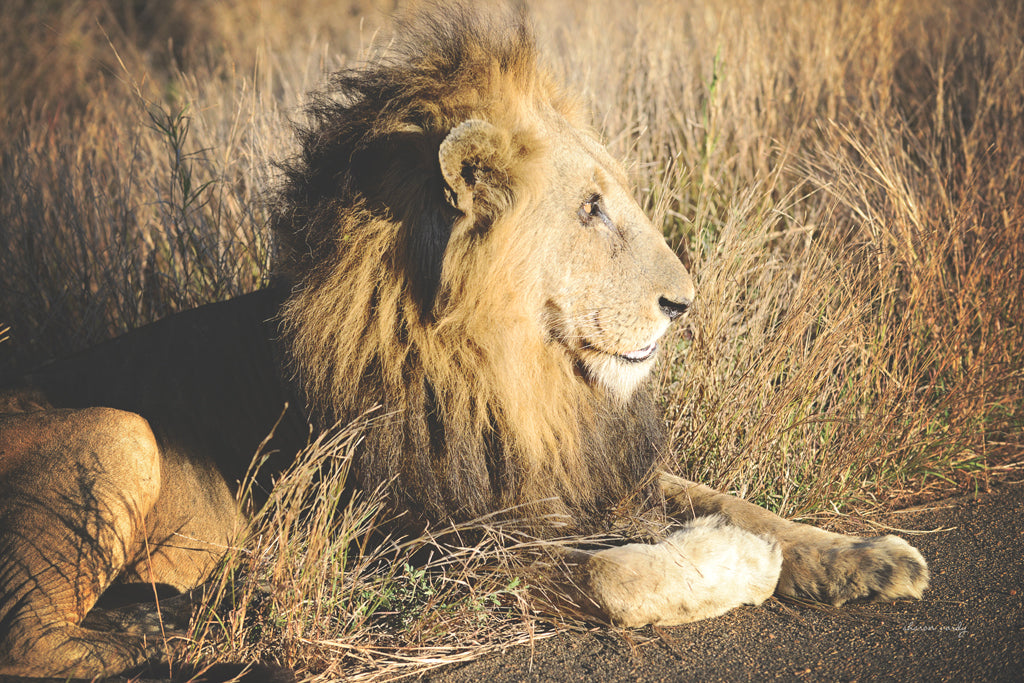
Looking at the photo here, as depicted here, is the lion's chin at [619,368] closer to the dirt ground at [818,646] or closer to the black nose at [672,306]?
the black nose at [672,306]

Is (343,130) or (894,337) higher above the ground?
(343,130)

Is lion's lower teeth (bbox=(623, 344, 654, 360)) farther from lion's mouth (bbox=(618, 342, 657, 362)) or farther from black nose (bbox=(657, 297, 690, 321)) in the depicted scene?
black nose (bbox=(657, 297, 690, 321))

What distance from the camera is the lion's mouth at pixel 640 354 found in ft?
9.16

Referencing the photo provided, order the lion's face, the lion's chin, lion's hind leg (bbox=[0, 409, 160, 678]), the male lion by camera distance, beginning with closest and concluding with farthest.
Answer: lion's hind leg (bbox=[0, 409, 160, 678]) → the male lion → the lion's face → the lion's chin

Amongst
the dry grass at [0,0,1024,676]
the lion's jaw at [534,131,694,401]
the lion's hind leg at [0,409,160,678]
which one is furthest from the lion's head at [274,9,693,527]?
the lion's hind leg at [0,409,160,678]

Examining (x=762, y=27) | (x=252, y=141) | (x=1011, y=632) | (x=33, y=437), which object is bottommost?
(x=1011, y=632)

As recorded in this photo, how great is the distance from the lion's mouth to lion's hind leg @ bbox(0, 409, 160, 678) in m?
1.55

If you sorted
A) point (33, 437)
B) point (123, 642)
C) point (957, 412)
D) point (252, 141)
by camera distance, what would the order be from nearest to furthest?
point (123, 642) → point (33, 437) → point (957, 412) → point (252, 141)

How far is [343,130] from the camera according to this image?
9.06ft

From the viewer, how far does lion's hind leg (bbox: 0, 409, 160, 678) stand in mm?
2410

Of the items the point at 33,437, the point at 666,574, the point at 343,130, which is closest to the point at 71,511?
the point at 33,437

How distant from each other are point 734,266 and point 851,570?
164 centimetres

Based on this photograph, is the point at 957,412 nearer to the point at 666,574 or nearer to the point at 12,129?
the point at 666,574

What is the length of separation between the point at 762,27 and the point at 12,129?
574cm
